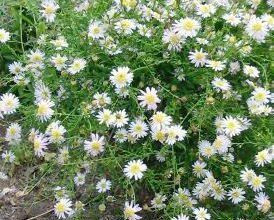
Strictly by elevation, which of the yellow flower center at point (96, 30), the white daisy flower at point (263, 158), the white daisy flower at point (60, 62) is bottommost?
the white daisy flower at point (263, 158)

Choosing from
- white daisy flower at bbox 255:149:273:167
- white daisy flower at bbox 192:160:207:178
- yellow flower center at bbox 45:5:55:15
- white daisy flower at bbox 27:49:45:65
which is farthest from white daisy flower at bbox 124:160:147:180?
yellow flower center at bbox 45:5:55:15

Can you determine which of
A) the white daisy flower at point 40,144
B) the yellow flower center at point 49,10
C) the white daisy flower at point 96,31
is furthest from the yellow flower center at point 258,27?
the white daisy flower at point 40,144

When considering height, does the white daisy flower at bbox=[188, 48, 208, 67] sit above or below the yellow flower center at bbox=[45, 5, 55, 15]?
below

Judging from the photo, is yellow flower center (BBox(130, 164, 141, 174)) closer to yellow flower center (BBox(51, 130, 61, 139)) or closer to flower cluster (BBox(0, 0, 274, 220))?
flower cluster (BBox(0, 0, 274, 220))

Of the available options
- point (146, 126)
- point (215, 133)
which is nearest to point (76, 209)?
point (146, 126)

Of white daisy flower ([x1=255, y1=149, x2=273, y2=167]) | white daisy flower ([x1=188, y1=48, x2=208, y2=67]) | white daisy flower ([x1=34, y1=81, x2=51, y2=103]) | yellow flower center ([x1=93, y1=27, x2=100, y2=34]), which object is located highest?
yellow flower center ([x1=93, y1=27, x2=100, y2=34])

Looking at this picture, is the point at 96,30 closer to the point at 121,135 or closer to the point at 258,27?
the point at 121,135

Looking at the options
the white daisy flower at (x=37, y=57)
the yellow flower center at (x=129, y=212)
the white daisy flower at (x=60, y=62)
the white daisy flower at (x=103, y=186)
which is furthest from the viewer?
the white daisy flower at (x=37, y=57)

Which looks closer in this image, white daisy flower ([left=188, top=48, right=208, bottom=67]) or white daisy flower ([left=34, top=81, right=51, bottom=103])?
white daisy flower ([left=188, top=48, right=208, bottom=67])

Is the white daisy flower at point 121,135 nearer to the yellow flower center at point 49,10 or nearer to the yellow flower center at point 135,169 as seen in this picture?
the yellow flower center at point 135,169
